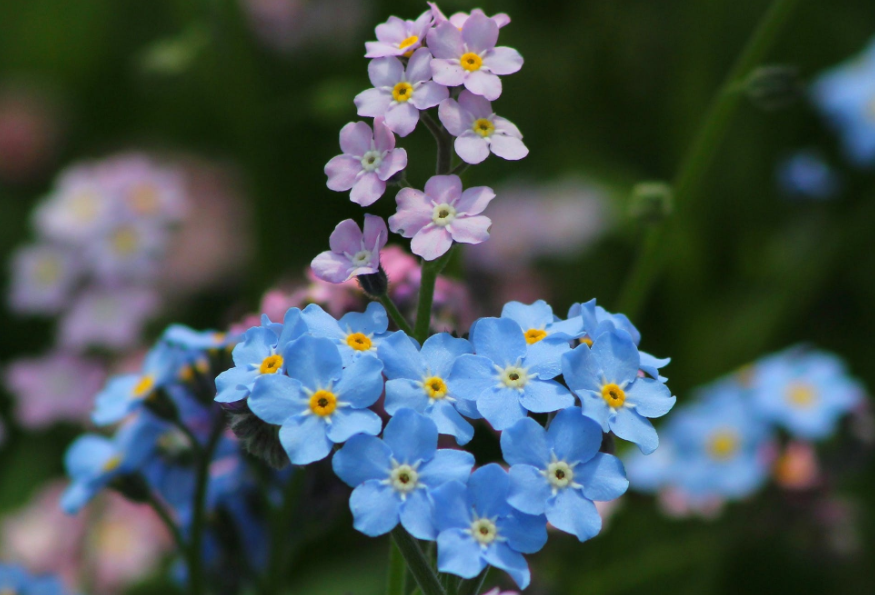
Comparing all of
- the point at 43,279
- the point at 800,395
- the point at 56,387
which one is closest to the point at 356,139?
the point at 800,395

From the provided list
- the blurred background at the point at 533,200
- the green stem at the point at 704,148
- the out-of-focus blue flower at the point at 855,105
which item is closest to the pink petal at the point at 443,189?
the green stem at the point at 704,148

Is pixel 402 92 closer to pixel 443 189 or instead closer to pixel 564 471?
pixel 443 189

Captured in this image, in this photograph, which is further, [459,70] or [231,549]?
[231,549]

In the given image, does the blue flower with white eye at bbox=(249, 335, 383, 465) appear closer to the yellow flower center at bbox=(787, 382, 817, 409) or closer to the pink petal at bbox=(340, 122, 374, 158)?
the pink petal at bbox=(340, 122, 374, 158)

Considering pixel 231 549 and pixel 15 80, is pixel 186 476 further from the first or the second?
pixel 15 80

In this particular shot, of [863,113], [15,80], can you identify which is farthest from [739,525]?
[15,80]

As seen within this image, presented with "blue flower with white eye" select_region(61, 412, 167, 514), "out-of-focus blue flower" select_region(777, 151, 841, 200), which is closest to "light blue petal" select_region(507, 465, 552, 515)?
"blue flower with white eye" select_region(61, 412, 167, 514)

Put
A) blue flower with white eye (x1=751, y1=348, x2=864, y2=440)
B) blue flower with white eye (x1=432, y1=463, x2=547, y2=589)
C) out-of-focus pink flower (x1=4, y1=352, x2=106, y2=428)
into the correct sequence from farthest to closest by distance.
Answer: out-of-focus pink flower (x1=4, y1=352, x2=106, y2=428) < blue flower with white eye (x1=751, y1=348, x2=864, y2=440) < blue flower with white eye (x1=432, y1=463, x2=547, y2=589)
